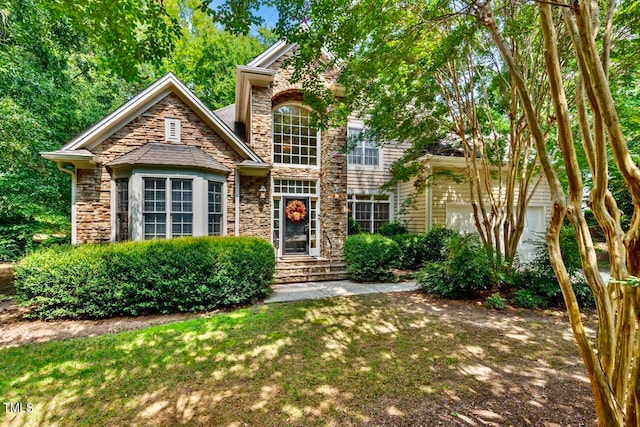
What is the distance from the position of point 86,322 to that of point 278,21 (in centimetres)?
652

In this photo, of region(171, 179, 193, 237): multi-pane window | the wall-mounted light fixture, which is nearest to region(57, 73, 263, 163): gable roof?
the wall-mounted light fixture

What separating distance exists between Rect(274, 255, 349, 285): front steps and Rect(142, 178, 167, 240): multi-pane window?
347cm

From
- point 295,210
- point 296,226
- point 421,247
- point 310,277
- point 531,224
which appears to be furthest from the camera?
point 531,224

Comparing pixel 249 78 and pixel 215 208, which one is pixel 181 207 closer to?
pixel 215 208

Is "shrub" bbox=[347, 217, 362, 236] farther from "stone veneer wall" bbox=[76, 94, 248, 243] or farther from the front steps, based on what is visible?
"stone veneer wall" bbox=[76, 94, 248, 243]

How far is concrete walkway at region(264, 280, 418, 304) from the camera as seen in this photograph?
7.12 meters

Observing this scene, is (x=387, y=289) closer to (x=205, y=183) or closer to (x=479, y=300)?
(x=479, y=300)

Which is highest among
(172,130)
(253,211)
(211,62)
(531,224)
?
(211,62)

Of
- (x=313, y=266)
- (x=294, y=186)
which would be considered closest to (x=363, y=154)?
(x=294, y=186)

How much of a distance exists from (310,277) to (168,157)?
529 centimetres

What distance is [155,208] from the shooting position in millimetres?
7527

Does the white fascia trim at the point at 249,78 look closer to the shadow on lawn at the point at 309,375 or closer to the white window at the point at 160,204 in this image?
the white window at the point at 160,204

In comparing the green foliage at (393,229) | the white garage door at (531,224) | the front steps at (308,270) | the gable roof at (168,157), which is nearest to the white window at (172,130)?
the gable roof at (168,157)

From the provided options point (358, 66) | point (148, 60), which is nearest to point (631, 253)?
point (358, 66)
